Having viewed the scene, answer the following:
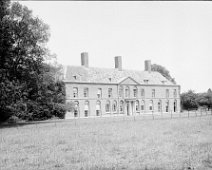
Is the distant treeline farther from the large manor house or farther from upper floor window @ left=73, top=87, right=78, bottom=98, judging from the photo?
upper floor window @ left=73, top=87, right=78, bottom=98

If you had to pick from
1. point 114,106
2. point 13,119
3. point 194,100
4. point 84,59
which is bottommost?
point 13,119

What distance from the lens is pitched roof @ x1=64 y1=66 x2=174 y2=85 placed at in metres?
50.2

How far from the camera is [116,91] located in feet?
178

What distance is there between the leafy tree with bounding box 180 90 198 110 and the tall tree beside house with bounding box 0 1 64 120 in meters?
43.0

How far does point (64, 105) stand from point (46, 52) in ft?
22.9

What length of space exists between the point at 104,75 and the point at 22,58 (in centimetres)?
2606

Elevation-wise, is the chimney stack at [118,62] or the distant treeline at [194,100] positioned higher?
the chimney stack at [118,62]

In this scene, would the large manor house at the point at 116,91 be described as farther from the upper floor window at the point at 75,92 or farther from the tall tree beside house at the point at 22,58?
the tall tree beside house at the point at 22,58

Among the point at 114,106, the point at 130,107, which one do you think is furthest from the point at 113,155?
the point at 130,107

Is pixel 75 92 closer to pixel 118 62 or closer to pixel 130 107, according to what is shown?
pixel 130 107

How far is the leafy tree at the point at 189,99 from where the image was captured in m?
65.4

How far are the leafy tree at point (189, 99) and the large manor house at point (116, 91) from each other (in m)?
2.83

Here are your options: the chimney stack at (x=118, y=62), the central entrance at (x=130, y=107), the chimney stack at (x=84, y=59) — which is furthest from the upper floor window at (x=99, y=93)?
the chimney stack at (x=118, y=62)

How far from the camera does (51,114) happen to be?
45.1 meters
